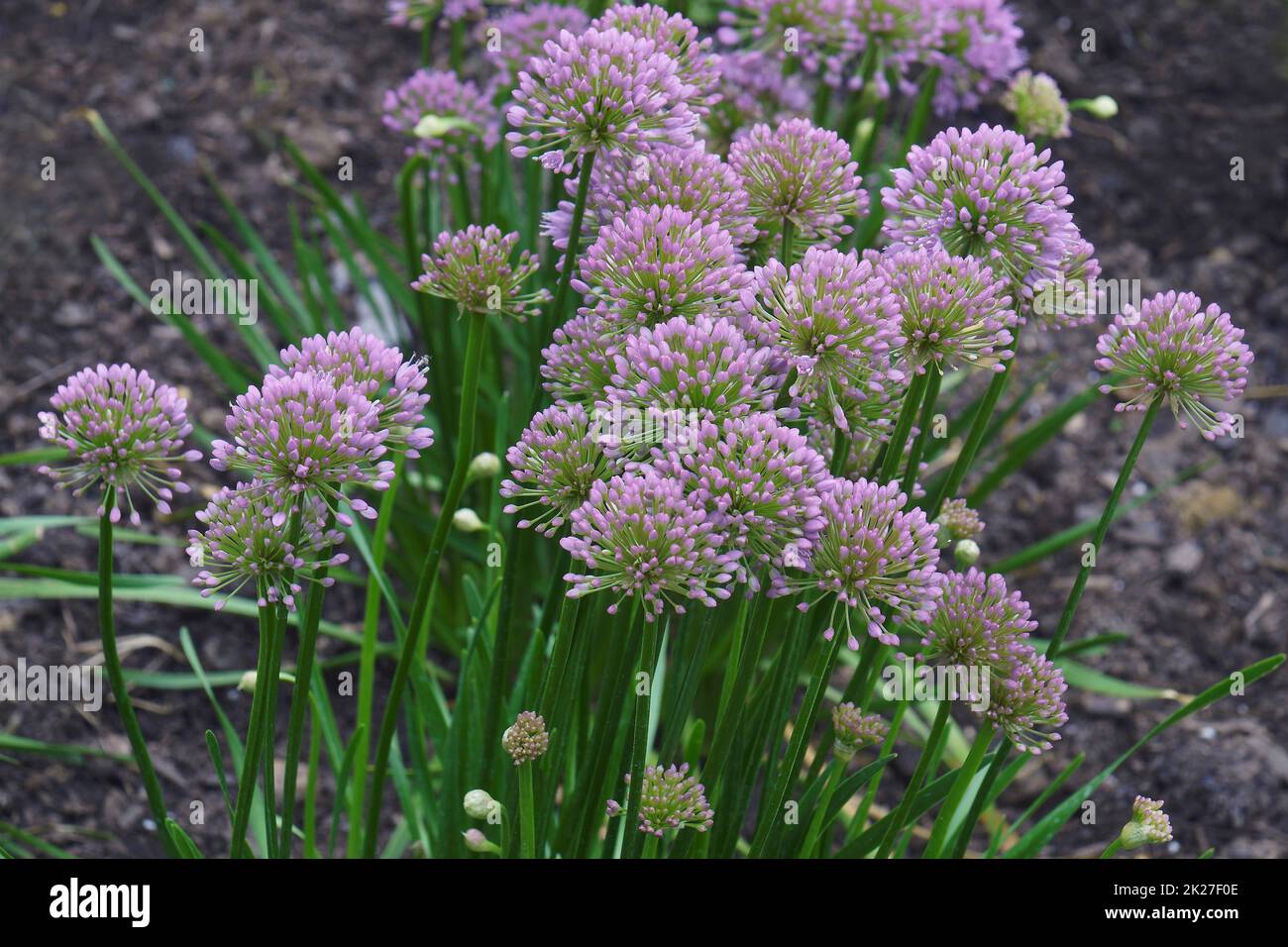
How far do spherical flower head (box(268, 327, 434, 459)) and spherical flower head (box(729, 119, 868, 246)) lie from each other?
25.6 inches

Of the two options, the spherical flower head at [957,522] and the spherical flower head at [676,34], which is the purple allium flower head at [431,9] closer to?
the spherical flower head at [676,34]

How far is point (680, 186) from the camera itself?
2.03 m

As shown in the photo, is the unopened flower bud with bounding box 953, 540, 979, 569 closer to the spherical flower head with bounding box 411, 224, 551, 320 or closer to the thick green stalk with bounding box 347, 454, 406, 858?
the spherical flower head with bounding box 411, 224, 551, 320

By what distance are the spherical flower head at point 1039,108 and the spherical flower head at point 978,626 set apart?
1.70 meters

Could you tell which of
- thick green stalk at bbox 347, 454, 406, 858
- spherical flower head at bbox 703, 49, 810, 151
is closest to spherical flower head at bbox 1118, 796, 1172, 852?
thick green stalk at bbox 347, 454, 406, 858

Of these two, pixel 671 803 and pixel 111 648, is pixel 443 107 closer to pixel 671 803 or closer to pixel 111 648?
pixel 111 648

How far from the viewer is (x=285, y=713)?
3838 millimetres

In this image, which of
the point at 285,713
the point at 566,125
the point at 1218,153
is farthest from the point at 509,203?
the point at 1218,153

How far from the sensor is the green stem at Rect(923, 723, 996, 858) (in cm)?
203

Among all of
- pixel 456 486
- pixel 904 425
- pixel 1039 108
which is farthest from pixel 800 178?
pixel 1039 108

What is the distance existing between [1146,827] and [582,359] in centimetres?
115

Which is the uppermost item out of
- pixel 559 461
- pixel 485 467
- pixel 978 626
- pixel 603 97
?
pixel 603 97

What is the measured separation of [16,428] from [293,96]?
76.0 inches
